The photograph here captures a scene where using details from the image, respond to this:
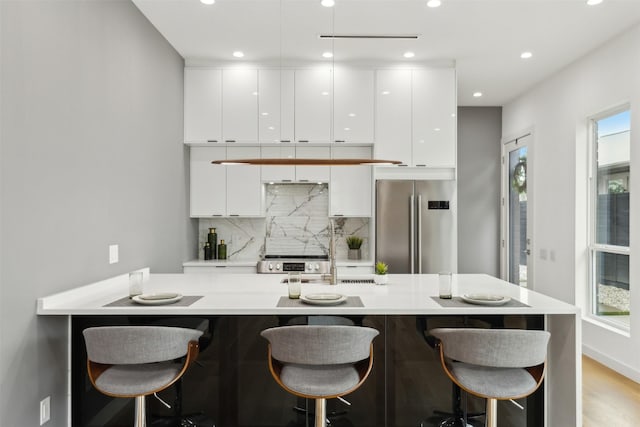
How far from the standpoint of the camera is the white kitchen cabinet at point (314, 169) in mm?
4459

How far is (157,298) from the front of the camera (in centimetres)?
229

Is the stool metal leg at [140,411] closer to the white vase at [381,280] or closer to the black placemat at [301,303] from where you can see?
the black placemat at [301,303]

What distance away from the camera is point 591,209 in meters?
4.22

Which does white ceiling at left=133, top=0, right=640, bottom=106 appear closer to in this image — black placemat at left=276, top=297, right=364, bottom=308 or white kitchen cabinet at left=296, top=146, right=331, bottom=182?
white kitchen cabinet at left=296, top=146, right=331, bottom=182

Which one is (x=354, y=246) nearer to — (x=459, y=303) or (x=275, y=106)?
(x=275, y=106)

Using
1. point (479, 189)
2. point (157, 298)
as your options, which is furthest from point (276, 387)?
point (479, 189)

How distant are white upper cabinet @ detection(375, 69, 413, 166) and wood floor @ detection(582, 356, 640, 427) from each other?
2431 mm

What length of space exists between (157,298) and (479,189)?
4809mm

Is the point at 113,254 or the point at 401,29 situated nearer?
the point at 113,254

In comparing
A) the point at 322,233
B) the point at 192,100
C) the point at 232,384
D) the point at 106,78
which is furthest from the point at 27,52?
the point at 322,233

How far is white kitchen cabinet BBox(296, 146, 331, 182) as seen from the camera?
4.46 metres

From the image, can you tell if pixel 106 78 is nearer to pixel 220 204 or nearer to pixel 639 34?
pixel 220 204

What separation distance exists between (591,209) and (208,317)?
385cm

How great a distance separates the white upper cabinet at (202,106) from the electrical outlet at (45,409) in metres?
2.73
